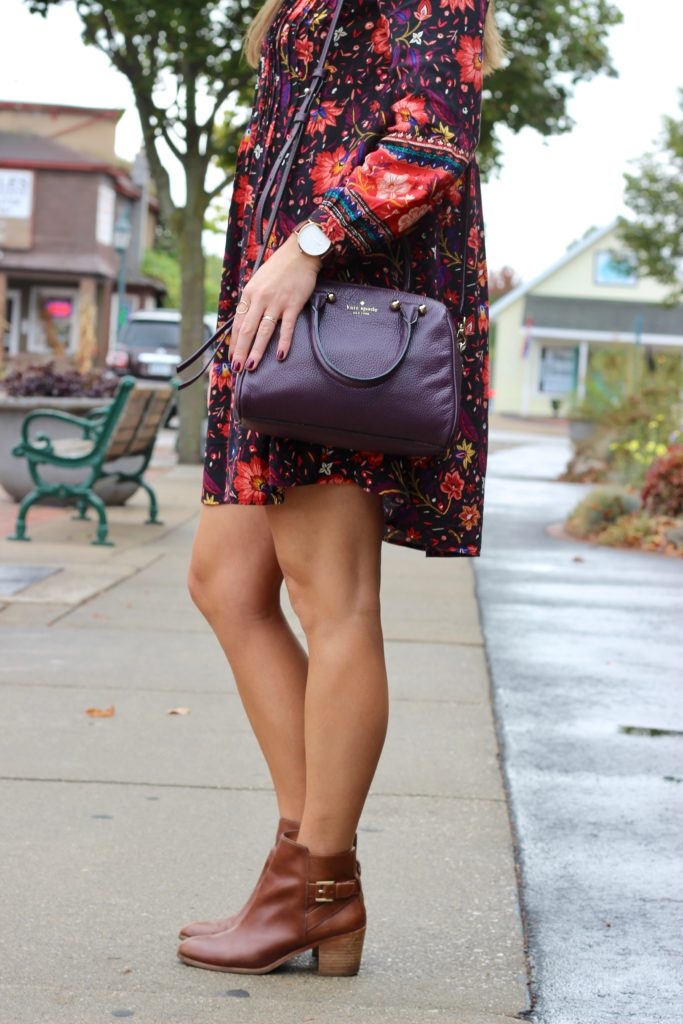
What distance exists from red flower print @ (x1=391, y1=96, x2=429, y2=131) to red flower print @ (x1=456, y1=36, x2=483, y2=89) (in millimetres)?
97

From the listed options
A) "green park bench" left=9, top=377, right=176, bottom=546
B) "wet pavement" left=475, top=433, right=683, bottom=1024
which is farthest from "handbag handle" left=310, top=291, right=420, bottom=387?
"green park bench" left=9, top=377, right=176, bottom=546

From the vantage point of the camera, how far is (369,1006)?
8.50ft

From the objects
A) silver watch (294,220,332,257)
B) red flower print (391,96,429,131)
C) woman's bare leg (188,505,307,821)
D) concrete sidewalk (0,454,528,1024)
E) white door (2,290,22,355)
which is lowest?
concrete sidewalk (0,454,528,1024)

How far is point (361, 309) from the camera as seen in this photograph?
2.45 metres

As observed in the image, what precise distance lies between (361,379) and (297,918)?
0.93 m

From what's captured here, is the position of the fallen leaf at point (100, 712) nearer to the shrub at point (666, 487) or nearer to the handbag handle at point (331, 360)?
the handbag handle at point (331, 360)

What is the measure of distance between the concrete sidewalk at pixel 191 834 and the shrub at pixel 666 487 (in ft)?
16.6

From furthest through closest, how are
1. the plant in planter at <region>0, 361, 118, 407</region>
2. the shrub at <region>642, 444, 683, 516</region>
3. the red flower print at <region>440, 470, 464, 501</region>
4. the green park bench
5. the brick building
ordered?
the brick building < the plant in planter at <region>0, 361, 118, 407</region> < the shrub at <region>642, 444, 683, 516</region> < the green park bench < the red flower print at <region>440, 470, 464, 501</region>

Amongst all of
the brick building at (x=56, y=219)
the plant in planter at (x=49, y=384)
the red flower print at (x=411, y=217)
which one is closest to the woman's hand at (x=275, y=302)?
the red flower print at (x=411, y=217)

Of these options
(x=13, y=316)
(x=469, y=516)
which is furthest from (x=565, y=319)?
(x=469, y=516)

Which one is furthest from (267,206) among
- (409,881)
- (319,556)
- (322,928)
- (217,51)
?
(217,51)

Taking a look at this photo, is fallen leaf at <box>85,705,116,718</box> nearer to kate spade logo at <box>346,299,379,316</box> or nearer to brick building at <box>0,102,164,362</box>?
kate spade logo at <box>346,299,379,316</box>

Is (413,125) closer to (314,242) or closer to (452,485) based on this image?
(314,242)

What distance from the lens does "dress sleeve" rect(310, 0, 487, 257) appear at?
2.43 metres
